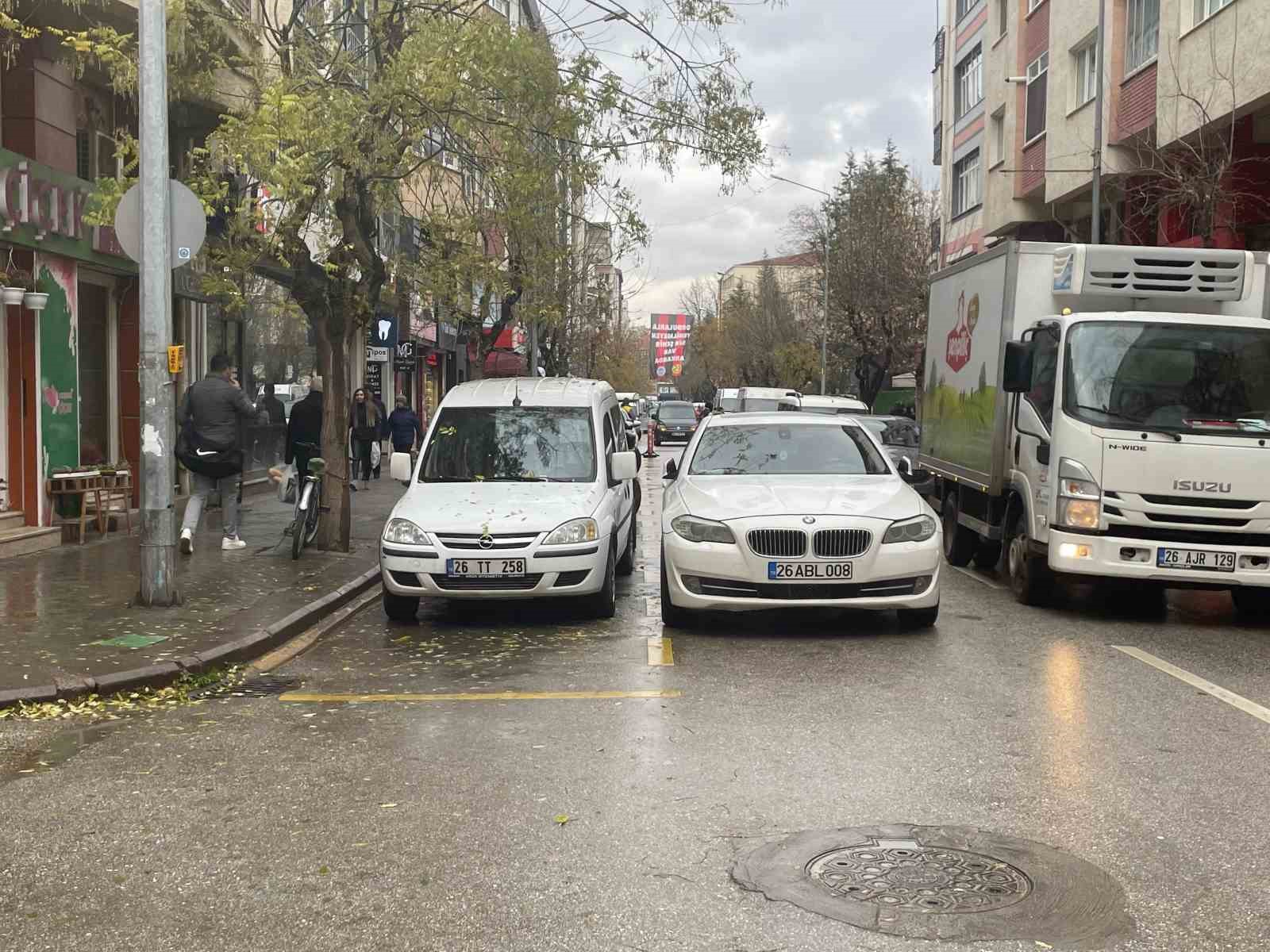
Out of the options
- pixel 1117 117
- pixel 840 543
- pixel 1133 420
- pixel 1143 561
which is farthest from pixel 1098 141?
pixel 840 543

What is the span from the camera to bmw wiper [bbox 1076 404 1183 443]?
1023 centimetres

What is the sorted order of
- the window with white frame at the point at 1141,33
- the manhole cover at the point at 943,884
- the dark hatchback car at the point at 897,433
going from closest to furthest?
the manhole cover at the point at 943,884, the window with white frame at the point at 1141,33, the dark hatchback car at the point at 897,433

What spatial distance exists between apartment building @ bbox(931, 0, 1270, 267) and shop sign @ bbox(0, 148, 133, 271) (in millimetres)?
12980

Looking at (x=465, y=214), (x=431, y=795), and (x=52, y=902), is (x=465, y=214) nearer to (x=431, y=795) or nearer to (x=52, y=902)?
(x=431, y=795)

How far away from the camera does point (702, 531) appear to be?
9.63m

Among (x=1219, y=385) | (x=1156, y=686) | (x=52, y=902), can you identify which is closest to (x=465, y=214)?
(x=1219, y=385)

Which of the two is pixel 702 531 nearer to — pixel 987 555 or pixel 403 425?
pixel 987 555

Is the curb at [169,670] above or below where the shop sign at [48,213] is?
below

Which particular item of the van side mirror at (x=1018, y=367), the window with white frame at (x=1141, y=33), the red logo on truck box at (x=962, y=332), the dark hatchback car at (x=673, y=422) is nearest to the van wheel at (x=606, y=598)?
the van side mirror at (x=1018, y=367)

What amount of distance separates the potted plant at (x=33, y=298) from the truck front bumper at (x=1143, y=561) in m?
9.96

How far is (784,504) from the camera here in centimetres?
975

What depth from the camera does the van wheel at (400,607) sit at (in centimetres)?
1041

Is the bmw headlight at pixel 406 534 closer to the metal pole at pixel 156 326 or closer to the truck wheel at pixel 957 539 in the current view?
the metal pole at pixel 156 326

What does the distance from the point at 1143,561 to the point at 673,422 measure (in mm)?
42907
